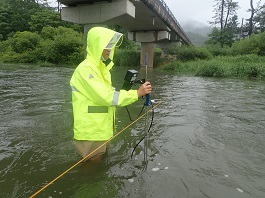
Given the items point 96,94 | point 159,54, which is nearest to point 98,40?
point 96,94

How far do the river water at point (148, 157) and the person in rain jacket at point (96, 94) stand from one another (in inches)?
28.6

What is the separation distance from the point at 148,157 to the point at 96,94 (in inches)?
78.9

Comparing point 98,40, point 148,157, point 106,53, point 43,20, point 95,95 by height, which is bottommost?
point 148,157

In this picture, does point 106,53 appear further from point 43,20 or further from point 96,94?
point 43,20

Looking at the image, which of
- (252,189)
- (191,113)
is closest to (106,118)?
(252,189)

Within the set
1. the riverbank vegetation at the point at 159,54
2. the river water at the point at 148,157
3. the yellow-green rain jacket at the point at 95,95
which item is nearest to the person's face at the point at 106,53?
the yellow-green rain jacket at the point at 95,95

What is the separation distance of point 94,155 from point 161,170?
1.17 m

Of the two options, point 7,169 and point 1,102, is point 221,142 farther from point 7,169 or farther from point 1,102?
point 1,102

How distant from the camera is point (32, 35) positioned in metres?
38.7

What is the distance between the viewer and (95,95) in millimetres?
3258

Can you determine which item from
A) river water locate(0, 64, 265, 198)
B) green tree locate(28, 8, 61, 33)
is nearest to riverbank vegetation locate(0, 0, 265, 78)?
green tree locate(28, 8, 61, 33)

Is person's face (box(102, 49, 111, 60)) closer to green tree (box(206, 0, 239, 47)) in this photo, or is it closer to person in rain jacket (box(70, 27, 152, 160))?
person in rain jacket (box(70, 27, 152, 160))

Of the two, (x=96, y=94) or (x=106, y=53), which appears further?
(x=106, y=53)

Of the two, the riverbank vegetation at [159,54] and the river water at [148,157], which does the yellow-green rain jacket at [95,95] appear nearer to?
the river water at [148,157]
